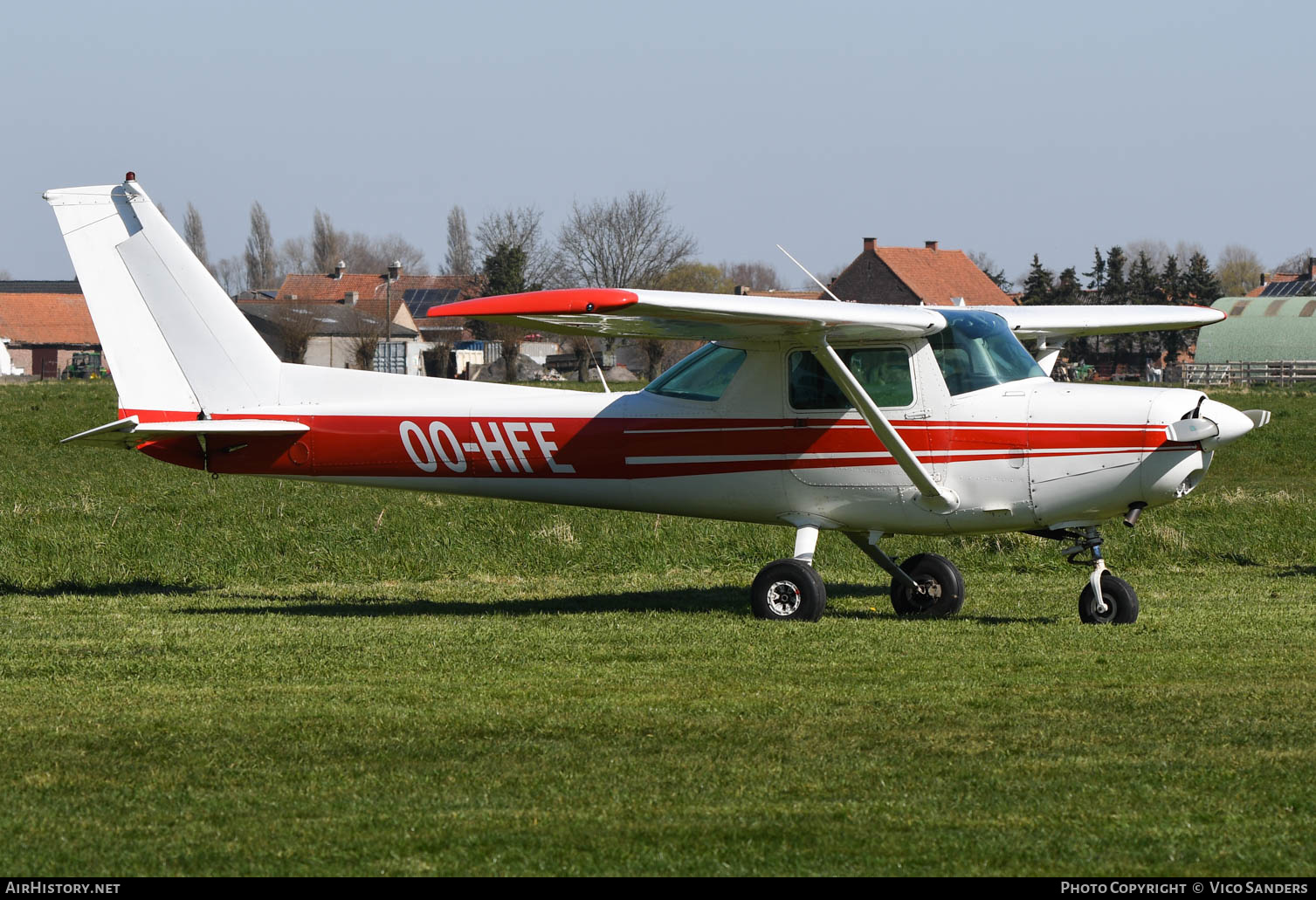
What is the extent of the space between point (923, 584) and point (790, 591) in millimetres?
1460

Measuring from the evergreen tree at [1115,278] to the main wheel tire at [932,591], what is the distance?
6248cm

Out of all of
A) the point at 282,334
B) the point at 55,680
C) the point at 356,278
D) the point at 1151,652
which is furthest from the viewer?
the point at 356,278

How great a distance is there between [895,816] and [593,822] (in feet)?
3.52

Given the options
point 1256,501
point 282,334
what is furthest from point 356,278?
point 1256,501

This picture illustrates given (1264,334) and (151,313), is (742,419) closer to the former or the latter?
(151,313)

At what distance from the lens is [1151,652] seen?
916cm

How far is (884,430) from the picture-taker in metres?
10.8

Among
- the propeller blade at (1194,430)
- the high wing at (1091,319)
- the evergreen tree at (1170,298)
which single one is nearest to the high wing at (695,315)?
the high wing at (1091,319)

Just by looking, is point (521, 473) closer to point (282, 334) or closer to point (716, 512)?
point (716, 512)

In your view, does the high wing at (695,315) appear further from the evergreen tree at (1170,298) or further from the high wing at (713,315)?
the evergreen tree at (1170,298)

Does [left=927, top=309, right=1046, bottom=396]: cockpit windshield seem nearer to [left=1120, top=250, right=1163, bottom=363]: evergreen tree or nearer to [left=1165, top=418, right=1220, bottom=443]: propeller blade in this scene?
[left=1165, top=418, right=1220, bottom=443]: propeller blade

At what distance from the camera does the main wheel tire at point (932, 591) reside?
12.0 metres

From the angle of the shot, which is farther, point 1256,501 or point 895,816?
point 1256,501

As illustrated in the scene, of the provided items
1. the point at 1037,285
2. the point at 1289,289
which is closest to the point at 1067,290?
the point at 1037,285
